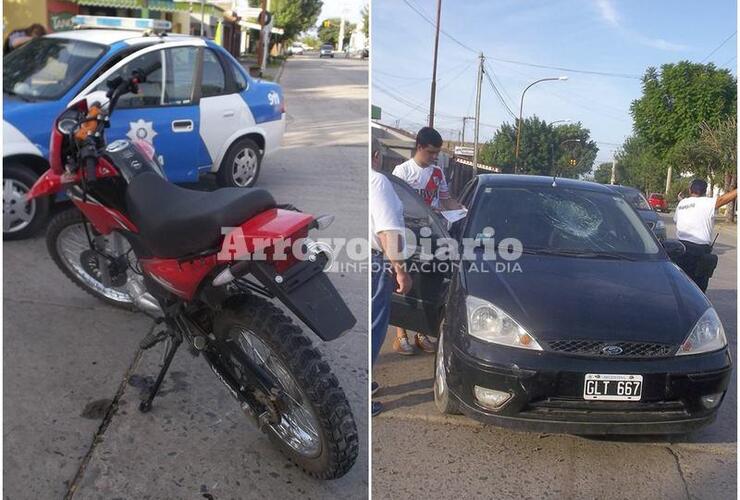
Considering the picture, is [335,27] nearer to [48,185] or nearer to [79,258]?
[48,185]

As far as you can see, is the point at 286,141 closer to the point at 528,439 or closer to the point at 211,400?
the point at 211,400

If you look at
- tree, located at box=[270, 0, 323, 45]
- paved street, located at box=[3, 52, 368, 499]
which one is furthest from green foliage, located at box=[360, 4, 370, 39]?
tree, located at box=[270, 0, 323, 45]

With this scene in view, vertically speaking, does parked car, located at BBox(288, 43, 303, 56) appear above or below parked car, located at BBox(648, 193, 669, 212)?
above

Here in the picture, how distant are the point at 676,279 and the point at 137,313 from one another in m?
2.85

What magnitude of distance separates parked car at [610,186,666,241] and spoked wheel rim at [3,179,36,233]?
4.09m

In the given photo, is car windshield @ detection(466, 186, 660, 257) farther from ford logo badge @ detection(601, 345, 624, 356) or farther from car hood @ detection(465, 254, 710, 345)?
ford logo badge @ detection(601, 345, 624, 356)

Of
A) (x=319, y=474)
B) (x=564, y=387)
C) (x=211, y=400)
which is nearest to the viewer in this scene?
(x=564, y=387)

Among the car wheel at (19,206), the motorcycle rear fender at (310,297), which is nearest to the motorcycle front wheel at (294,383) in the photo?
the motorcycle rear fender at (310,297)

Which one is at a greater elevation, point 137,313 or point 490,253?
point 490,253

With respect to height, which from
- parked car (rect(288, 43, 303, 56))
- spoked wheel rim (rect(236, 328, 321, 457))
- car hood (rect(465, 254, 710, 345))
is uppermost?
parked car (rect(288, 43, 303, 56))

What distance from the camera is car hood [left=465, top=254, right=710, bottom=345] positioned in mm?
1900

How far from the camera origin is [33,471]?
8.00ft

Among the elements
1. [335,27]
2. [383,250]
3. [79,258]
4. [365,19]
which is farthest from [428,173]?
[79,258]

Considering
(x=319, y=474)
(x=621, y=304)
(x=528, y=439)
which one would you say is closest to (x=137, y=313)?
(x=319, y=474)
